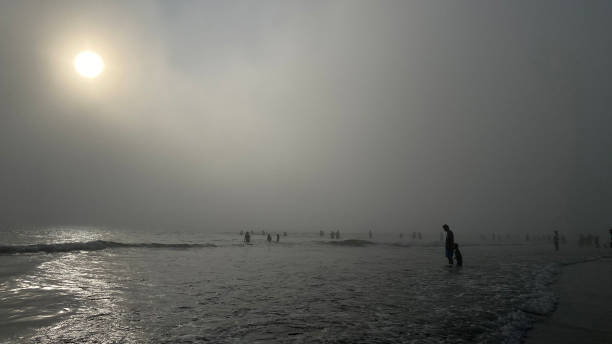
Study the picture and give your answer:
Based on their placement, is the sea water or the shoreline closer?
the shoreline

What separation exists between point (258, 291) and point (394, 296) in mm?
5471

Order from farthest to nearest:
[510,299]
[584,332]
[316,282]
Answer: [316,282]
[510,299]
[584,332]

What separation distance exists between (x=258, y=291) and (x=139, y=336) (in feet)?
20.5

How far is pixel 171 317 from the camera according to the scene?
8.80 m

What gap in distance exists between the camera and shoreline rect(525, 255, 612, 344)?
722 cm

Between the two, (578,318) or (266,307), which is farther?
(266,307)

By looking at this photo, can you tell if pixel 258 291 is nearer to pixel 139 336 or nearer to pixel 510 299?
pixel 139 336

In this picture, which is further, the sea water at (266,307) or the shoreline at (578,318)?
the sea water at (266,307)

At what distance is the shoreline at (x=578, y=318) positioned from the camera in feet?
23.7

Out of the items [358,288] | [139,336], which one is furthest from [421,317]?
[139,336]

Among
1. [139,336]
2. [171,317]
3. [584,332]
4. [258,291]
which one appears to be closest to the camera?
[139,336]

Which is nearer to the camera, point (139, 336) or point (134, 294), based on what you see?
point (139, 336)

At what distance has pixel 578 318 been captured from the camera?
354 inches

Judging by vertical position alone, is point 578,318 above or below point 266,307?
above
